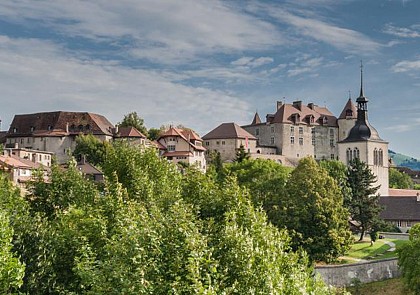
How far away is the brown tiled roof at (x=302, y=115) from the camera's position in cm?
13188

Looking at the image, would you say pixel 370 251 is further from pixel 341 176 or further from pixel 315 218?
pixel 341 176

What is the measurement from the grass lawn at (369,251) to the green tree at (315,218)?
7.01 meters

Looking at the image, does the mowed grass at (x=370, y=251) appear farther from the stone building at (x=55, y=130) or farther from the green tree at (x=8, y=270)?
the stone building at (x=55, y=130)

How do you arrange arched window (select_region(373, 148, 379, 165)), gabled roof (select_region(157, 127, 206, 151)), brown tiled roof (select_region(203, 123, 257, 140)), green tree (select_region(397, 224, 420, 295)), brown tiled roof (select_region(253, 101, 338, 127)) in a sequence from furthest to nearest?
brown tiled roof (select_region(253, 101, 338, 127)) → brown tiled roof (select_region(203, 123, 257, 140)) → gabled roof (select_region(157, 127, 206, 151)) → arched window (select_region(373, 148, 379, 165)) → green tree (select_region(397, 224, 420, 295))

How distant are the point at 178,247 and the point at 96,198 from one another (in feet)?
59.8

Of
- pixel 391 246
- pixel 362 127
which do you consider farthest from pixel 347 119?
pixel 391 246

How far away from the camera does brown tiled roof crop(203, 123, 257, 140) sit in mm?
124688

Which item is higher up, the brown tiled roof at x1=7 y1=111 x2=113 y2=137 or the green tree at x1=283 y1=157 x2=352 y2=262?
the brown tiled roof at x1=7 y1=111 x2=113 y2=137

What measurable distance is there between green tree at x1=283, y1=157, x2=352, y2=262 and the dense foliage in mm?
13148

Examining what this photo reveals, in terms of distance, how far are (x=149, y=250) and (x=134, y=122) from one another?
103793 mm

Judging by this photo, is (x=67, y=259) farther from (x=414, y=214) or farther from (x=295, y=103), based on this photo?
(x=295, y=103)

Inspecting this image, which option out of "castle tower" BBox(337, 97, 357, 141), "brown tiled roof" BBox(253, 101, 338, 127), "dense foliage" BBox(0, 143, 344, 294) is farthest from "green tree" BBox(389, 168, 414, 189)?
"dense foliage" BBox(0, 143, 344, 294)

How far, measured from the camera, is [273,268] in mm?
22938

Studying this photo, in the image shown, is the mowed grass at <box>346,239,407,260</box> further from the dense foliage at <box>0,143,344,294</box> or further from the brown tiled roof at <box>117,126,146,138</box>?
the brown tiled roof at <box>117,126,146,138</box>
